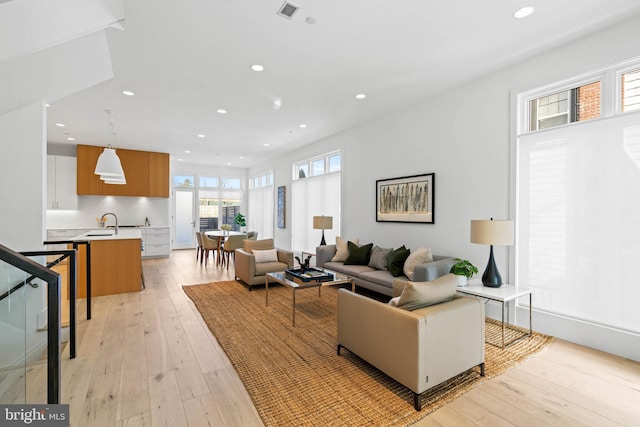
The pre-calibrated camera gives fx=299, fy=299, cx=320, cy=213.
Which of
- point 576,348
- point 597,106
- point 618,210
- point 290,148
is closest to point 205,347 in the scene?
point 576,348

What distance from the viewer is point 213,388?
89.3 inches

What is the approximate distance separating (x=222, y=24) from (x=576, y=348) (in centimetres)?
456

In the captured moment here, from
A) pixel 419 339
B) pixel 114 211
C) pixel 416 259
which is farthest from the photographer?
pixel 114 211

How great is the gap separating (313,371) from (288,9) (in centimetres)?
303

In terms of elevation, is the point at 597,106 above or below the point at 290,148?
below

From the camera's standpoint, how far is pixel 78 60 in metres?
3.28

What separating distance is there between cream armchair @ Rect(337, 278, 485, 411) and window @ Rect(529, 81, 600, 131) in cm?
228

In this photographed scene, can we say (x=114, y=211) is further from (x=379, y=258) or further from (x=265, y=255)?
(x=379, y=258)

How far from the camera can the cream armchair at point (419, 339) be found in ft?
6.59

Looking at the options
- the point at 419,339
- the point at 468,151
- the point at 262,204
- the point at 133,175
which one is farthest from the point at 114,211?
the point at 419,339

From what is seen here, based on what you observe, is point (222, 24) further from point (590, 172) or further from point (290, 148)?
point (290, 148)

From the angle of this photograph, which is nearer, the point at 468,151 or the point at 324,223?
the point at 468,151

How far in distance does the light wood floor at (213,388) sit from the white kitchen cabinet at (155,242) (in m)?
5.26

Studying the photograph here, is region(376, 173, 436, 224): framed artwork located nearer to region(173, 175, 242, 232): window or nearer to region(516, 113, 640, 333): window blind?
region(516, 113, 640, 333): window blind
